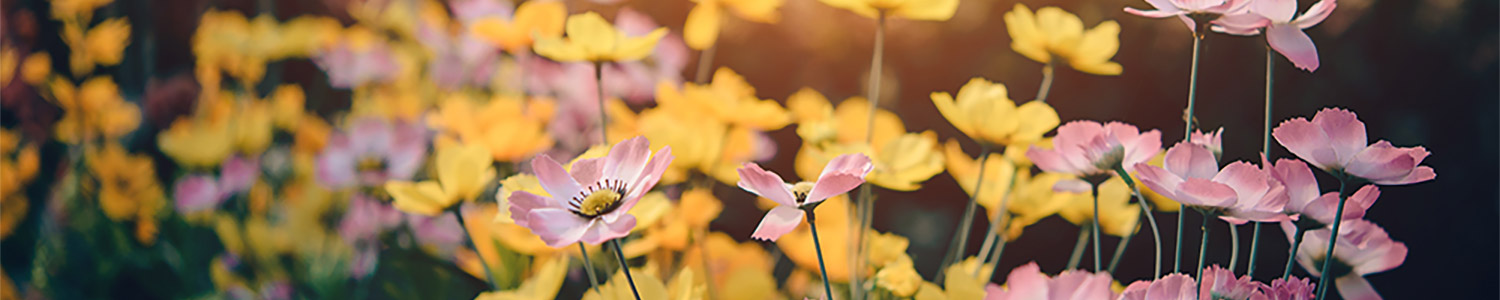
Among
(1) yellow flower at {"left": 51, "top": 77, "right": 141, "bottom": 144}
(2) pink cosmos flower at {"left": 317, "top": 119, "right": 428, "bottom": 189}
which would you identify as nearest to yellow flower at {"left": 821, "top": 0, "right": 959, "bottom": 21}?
(2) pink cosmos flower at {"left": 317, "top": 119, "right": 428, "bottom": 189}

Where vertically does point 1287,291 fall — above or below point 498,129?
above

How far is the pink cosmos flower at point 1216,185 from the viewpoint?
0.23 meters

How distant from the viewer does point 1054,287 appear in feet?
0.85

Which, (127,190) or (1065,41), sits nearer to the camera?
(1065,41)

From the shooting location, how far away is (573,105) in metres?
0.76

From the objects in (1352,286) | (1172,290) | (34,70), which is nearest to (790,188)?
(1172,290)

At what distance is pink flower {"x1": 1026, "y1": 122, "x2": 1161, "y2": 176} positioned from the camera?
279 millimetres

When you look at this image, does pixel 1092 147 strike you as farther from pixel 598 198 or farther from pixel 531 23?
pixel 531 23

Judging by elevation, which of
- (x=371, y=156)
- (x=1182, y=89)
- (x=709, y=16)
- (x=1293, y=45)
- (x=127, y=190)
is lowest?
(x=127, y=190)

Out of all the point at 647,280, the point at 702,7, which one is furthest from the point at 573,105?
the point at 647,280

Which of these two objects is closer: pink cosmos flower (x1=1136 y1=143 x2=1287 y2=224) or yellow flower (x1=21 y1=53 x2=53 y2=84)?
pink cosmos flower (x1=1136 y1=143 x2=1287 y2=224)

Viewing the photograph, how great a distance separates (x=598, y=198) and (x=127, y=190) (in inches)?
41.0

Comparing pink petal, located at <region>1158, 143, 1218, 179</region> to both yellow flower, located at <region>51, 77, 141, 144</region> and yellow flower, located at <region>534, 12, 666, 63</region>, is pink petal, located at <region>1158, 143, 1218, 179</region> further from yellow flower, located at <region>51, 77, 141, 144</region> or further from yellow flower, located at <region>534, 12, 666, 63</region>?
yellow flower, located at <region>51, 77, 141, 144</region>

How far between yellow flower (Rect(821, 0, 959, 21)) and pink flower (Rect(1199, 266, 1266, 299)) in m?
0.18
